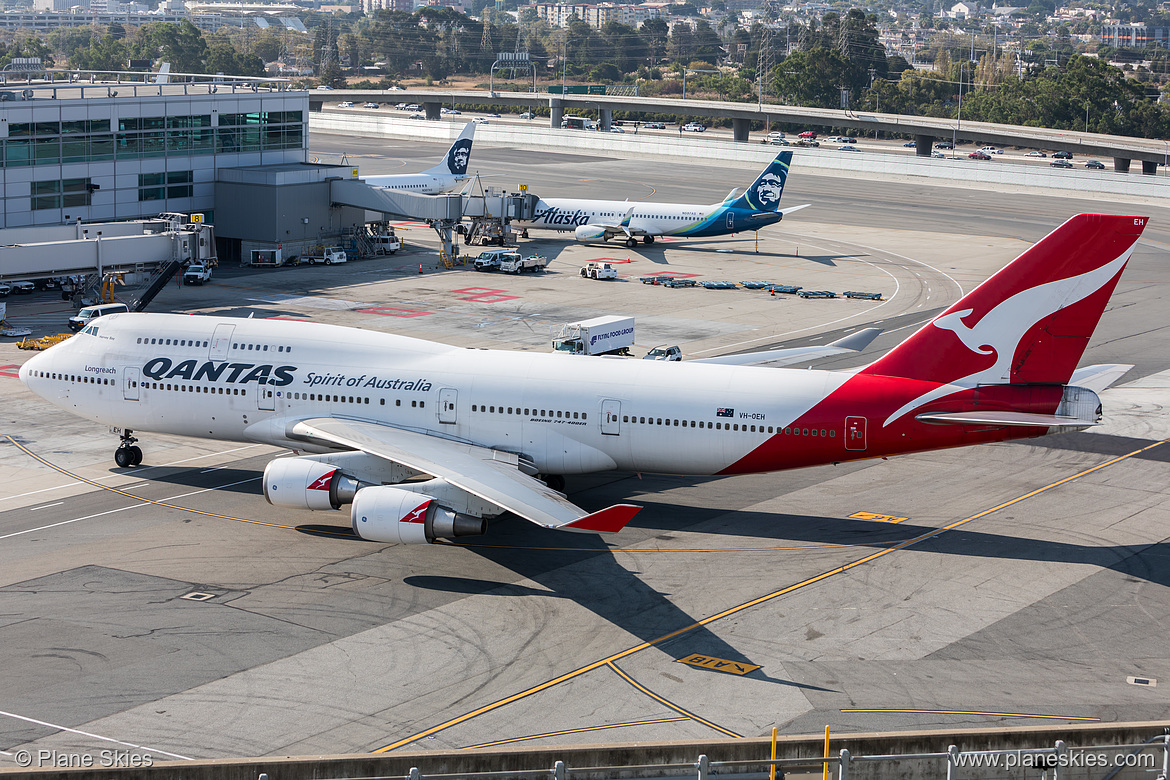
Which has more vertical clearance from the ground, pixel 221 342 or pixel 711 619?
pixel 221 342

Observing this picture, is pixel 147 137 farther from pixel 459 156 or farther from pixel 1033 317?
pixel 1033 317

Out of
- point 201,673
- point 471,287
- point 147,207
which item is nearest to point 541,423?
point 201,673

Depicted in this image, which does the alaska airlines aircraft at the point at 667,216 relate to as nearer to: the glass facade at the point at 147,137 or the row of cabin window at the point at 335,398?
the glass facade at the point at 147,137

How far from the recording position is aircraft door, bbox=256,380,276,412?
42438 mm

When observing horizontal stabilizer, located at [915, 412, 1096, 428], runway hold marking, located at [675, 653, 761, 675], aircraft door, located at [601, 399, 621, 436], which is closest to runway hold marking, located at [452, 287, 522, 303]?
aircraft door, located at [601, 399, 621, 436]

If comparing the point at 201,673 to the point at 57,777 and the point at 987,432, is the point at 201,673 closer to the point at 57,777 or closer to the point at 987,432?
the point at 57,777

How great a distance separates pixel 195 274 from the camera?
87250 millimetres

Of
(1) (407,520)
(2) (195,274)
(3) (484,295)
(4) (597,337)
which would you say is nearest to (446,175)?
(2) (195,274)

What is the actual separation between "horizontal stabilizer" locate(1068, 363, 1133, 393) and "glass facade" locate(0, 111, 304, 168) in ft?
242

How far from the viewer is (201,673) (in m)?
29.1

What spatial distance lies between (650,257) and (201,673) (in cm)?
7911

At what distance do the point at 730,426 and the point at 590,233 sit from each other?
72.9 metres

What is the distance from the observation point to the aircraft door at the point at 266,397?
4244cm

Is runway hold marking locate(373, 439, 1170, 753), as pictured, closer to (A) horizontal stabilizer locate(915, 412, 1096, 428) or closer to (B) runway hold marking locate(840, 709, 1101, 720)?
(A) horizontal stabilizer locate(915, 412, 1096, 428)
